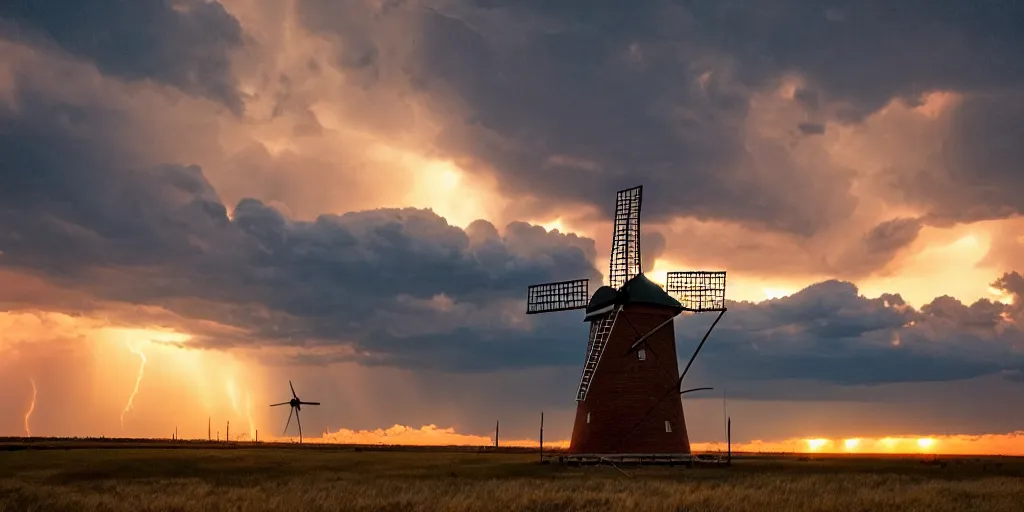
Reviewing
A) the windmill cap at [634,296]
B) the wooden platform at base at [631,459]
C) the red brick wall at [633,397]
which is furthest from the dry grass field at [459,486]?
the windmill cap at [634,296]

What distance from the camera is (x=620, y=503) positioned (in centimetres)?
3281

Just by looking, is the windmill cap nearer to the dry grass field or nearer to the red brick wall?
→ the red brick wall

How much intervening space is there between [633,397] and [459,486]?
1895 cm

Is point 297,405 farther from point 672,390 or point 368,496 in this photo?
point 368,496

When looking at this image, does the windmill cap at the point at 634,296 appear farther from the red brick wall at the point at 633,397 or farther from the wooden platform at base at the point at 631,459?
the wooden platform at base at the point at 631,459

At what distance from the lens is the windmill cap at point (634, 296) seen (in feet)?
198

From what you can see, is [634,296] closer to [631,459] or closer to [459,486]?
[631,459]

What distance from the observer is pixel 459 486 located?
43.1m

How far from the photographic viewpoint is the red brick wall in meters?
58.6

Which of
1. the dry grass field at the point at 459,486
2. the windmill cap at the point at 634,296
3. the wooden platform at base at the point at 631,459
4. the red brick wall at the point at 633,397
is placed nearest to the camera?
the dry grass field at the point at 459,486

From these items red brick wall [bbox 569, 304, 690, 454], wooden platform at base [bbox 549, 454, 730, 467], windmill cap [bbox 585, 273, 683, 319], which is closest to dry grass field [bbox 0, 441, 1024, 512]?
wooden platform at base [bbox 549, 454, 730, 467]

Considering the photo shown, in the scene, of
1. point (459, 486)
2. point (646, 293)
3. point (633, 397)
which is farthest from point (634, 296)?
point (459, 486)

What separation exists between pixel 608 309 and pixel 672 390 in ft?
22.3

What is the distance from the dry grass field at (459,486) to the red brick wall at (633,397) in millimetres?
2453
